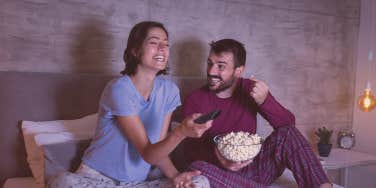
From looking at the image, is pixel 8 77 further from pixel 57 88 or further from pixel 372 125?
pixel 372 125

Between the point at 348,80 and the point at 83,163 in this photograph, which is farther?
the point at 348,80

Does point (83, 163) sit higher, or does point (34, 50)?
point (34, 50)

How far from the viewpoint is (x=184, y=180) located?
154cm

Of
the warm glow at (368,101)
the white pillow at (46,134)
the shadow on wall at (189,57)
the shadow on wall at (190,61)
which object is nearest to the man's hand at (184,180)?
the white pillow at (46,134)

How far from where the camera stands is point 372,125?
3.28 meters

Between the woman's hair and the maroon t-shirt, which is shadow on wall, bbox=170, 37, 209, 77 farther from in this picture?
the woman's hair

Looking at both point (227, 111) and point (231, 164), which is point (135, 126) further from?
point (227, 111)

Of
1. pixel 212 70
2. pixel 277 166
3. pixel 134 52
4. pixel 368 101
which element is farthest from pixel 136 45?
pixel 368 101

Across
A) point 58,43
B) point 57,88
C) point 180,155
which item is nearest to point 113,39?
point 58,43

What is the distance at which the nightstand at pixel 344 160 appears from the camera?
2640 mm

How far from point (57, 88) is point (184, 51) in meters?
0.87

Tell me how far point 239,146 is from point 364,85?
2.12 m

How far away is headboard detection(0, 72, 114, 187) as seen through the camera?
202 cm

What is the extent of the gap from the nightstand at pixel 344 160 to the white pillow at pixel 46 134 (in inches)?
60.4
